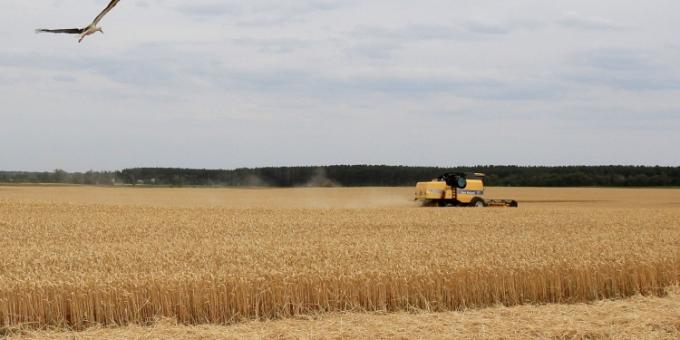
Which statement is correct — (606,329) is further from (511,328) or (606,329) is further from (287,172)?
(287,172)

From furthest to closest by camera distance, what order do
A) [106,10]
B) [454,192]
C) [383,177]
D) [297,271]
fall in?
1. [383,177]
2. [454,192]
3. [297,271]
4. [106,10]

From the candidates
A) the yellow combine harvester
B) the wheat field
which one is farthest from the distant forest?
the wheat field

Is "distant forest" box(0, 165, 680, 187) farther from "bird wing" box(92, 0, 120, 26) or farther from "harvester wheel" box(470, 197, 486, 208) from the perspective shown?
"bird wing" box(92, 0, 120, 26)

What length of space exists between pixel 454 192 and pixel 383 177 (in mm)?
37017

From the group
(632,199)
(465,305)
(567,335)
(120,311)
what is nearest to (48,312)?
(120,311)

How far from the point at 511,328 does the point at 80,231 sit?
1358 centimetres

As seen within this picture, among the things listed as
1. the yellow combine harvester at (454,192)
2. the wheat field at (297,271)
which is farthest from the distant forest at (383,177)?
the wheat field at (297,271)

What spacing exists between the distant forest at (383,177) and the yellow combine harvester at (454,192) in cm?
3317

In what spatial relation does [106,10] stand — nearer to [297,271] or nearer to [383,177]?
[297,271]

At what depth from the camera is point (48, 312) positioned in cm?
1171

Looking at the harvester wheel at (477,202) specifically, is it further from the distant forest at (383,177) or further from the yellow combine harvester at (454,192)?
the distant forest at (383,177)

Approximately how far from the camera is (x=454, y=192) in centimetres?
3475

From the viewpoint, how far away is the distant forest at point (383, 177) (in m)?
72.2

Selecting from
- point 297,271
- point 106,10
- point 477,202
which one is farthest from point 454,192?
point 106,10
